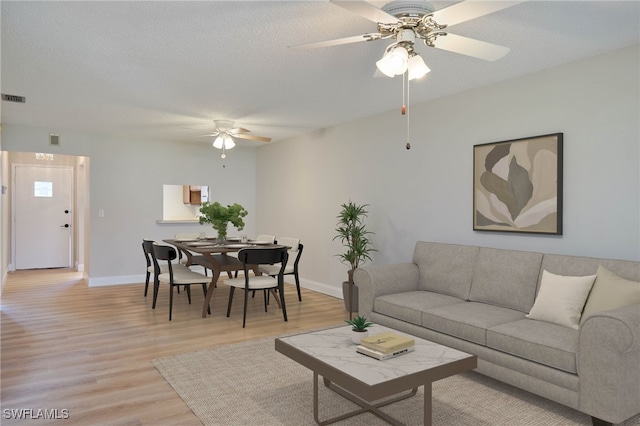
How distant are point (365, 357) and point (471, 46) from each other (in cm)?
182

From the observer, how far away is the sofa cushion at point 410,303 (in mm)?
3508

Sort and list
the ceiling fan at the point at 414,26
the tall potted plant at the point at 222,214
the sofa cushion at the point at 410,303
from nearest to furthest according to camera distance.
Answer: the ceiling fan at the point at 414,26
the sofa cushion at the point at 410,303
the tall potted plant at the point at 222,214

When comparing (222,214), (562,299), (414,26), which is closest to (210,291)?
(222,214)

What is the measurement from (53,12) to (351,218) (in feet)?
11.4

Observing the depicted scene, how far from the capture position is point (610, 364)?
2254mm

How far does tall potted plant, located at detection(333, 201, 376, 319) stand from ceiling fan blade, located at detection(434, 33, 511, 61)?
2.82 metres

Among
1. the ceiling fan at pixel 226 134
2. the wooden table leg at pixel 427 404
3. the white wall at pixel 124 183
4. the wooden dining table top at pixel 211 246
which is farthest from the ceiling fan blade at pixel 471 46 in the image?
the white wall at pixel 124 183

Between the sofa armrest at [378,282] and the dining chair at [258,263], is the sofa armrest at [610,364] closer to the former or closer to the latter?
the sofa armrest at [378,282]

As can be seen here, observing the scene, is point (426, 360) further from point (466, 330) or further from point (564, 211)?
point (564, 211)

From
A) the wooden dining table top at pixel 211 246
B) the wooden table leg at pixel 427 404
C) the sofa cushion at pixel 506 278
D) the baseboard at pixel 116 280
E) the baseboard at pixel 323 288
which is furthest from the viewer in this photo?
the baseboard at pixel 116 280

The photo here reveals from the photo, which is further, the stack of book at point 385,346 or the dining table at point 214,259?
the dining table at point 214,259

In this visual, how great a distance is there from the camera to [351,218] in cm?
516

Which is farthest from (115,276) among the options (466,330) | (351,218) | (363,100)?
(466,330)

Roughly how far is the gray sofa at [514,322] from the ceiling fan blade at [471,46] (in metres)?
1.53
